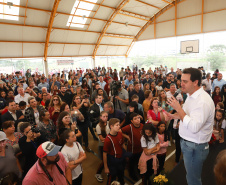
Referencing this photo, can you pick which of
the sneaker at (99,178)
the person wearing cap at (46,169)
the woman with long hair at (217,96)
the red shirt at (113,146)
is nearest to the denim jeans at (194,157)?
the red shirt at (113,146)

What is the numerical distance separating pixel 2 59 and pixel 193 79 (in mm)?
16380

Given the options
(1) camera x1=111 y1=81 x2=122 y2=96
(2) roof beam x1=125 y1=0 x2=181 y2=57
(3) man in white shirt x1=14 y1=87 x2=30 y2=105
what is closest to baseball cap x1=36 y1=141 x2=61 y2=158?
(1) camera x1=111 y1=81 x2=122 y2=96

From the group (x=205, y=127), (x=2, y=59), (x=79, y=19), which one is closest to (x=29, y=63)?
(x=2, y=59)

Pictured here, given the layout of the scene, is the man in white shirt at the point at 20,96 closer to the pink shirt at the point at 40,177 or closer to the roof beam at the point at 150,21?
the pink shirt at the point at 40,177

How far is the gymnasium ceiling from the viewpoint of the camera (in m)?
12.7

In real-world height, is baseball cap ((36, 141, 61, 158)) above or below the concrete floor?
above

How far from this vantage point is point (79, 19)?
49.9 ft

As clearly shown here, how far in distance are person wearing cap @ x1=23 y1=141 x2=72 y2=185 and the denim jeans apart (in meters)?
1.55

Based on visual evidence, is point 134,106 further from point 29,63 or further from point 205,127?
point 29,63

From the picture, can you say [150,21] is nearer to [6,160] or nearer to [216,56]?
[216,56]

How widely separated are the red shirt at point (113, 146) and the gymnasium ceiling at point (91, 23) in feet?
41.2

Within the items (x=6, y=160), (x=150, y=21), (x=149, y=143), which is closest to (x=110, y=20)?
(x=150, y=21)

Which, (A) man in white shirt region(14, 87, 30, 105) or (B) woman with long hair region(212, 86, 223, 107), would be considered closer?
(A) man in white shirt region(14, 87, 30, 105)

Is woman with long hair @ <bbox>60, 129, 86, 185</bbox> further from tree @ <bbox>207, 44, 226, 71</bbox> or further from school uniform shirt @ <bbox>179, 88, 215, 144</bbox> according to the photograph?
tree @ <bbox>207, 44, 226, 71</bbox>
